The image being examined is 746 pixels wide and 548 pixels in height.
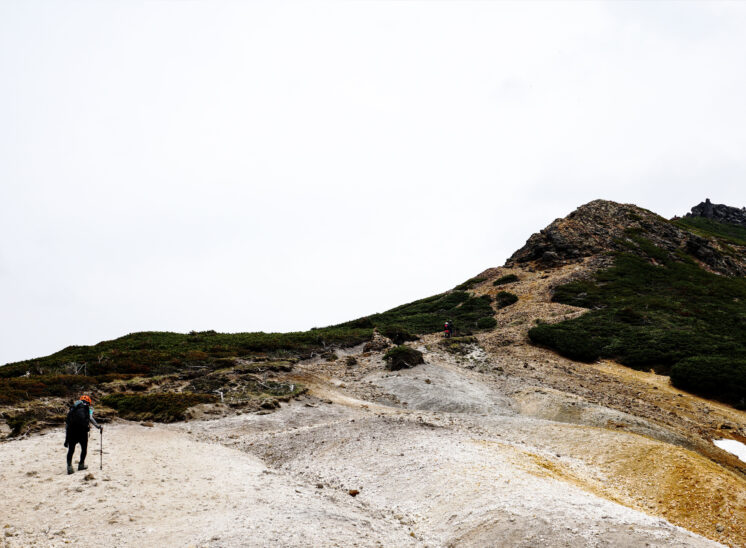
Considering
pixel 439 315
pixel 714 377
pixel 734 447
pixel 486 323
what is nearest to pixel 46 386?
pixel 734 447

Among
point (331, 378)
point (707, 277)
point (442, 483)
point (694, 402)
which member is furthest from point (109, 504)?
point (707, 277)

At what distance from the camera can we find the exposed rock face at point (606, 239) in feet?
212

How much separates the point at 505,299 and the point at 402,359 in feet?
84.0

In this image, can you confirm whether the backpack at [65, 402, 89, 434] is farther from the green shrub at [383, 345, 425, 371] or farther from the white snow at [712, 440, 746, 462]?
the white snow at [712, 440, 746, 462]

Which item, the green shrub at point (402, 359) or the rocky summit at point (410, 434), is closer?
the rocky summit at point (410, 434)

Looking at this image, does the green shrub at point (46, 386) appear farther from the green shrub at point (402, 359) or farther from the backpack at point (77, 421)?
the green shrub at point (402, 359)

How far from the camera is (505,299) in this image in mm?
53031

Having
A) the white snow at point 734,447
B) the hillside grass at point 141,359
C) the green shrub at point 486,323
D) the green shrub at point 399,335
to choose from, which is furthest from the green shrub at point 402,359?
the white snow at point 734,447

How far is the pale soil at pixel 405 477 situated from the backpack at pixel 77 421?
4.16 feet

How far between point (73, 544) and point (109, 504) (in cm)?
218

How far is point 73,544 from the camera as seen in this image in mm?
8453

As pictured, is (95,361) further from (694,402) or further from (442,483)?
(694,402)

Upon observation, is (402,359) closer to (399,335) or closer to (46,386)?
(399,335)

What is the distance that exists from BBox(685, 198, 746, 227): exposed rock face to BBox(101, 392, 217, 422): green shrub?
603ft
